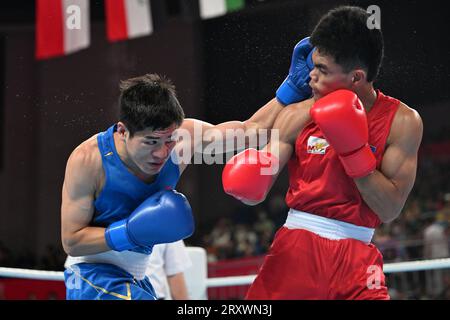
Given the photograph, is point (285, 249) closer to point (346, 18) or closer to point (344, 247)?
point (344, 247)

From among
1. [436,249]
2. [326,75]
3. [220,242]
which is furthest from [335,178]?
[220,242]

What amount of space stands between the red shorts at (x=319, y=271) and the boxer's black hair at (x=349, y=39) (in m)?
0.61

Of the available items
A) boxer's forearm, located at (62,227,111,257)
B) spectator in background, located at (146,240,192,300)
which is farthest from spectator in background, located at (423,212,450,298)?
boxer's forearm, located at (62,227,111,257)

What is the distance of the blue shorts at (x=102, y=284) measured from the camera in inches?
96.1

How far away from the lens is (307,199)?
237 centimetres

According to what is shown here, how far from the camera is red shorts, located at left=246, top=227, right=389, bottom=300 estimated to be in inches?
88.8

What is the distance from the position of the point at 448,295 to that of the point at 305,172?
3.94 m

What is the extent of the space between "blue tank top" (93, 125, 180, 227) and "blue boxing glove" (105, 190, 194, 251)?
4.6 inches

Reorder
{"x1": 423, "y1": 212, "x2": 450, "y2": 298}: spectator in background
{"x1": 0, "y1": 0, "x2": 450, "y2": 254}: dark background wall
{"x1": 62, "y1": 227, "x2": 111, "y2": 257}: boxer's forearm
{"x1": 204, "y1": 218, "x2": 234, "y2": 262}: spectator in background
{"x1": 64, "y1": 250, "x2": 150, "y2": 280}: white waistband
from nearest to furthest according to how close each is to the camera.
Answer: {"x1": 62, "y1": 227, "x2": 111, "y2": 257}: boxer's forearm → {"x1": 64, "y1": 250, "x2": 150, "y2": 280}: white waistband → {"x1": 423, "y1": 212, "x2": 450, "y2": 298}: spectator in background → {"x1": 204, "y1": 218, "x2": 234, "y2": 262}: spectator in background → {"x1": 0, "y1": 0, "x2": 450, "y2": 254}: dark background wall

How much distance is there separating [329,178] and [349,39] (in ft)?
1.58

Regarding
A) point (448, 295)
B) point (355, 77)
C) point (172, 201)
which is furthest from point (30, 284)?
point (355, 77)

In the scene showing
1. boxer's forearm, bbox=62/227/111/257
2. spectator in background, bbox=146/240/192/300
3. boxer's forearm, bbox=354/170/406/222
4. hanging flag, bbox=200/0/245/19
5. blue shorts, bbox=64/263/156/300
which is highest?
hanging flag, bbox=200/0/245/19

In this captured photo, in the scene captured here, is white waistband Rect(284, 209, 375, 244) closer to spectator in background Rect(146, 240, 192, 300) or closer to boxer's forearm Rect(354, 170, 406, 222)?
boxer's forearm Rect(354, 170, 406, 222)

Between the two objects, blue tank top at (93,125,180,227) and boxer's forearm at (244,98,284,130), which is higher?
boxer's forearm at (244,98,284,130)
